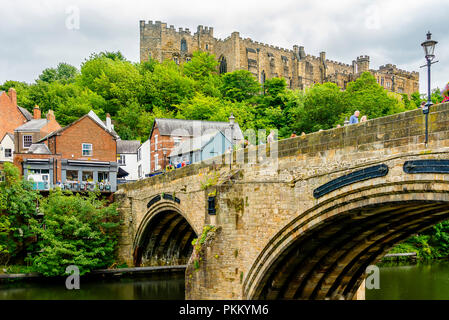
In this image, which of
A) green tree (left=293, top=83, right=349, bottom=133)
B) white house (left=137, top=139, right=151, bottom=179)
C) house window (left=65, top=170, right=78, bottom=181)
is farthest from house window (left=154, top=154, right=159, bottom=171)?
green tree (left=293, top=83, right=349, bottom=133)

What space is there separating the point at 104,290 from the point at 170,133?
1815 centimetres

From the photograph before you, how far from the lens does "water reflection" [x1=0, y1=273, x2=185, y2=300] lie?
78.9 feet

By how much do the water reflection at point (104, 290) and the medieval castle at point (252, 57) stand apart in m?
59.4

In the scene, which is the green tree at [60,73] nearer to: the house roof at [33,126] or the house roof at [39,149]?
the house roof at [33,126]

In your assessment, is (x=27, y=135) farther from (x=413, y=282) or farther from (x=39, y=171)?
(x=413, y=282)

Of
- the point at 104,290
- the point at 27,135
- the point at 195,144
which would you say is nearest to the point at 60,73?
the point at 27,135

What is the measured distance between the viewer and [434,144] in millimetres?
8953

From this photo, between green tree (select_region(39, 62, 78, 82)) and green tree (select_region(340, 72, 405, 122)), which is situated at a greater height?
green tree (select_region(39, 62, 78, 82))

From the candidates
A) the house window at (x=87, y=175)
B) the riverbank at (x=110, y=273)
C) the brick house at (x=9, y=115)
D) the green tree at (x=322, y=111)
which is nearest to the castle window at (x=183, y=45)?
the green tree at (x=322, y=111)

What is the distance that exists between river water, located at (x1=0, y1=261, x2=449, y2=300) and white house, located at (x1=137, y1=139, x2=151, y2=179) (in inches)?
606

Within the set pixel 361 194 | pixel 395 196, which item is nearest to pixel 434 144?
pixel 395 196

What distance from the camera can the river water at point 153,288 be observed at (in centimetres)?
2392

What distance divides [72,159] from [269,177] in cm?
2635

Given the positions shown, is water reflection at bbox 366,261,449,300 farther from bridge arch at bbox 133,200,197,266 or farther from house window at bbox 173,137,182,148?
house window at bbox 173,137,182,148
